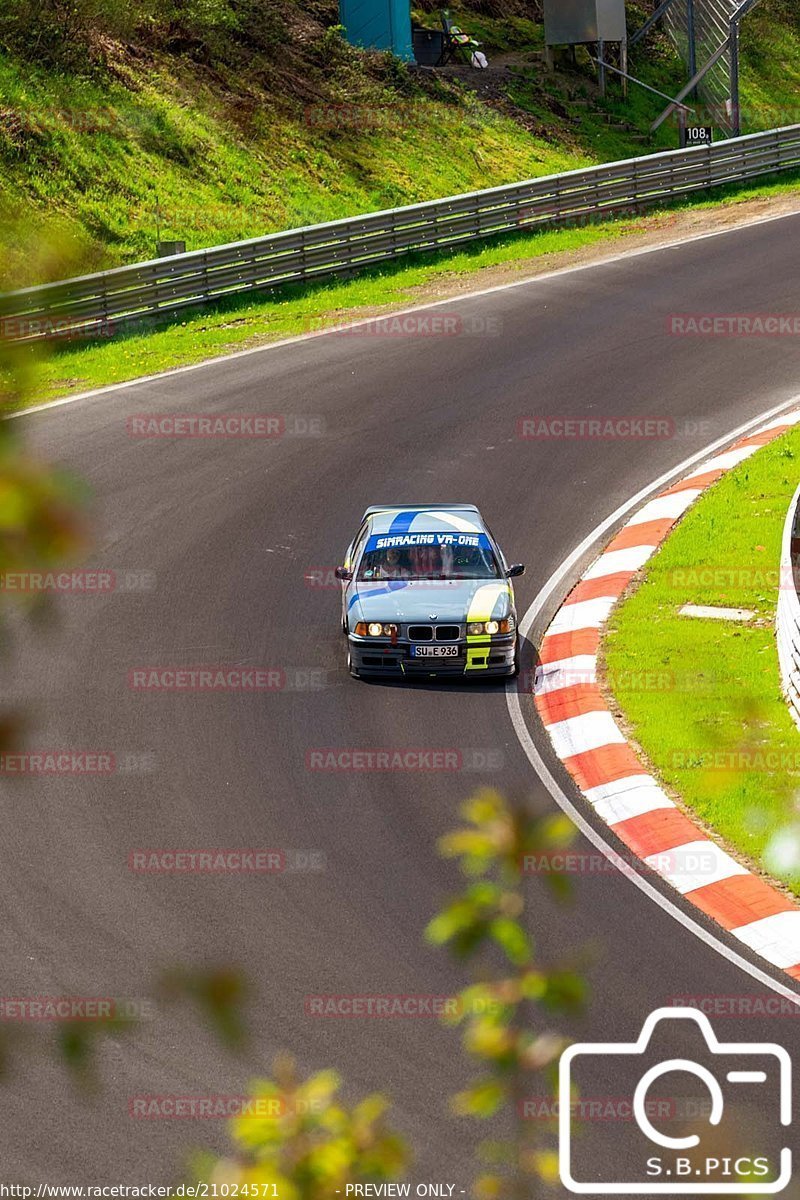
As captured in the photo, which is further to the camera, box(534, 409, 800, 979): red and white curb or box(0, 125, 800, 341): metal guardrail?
box(0, 125, 800, 341): metal guardrail

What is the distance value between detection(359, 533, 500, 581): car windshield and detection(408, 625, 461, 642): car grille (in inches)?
36.0

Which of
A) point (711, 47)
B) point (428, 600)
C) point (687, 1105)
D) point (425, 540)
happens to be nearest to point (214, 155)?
point (425, 540)

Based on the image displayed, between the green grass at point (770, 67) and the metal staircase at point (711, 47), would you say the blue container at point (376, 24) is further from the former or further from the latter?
the green grass at point (770, 67)

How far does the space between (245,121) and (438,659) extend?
2167cm

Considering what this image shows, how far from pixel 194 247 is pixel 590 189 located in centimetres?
802

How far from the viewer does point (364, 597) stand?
14414 mm

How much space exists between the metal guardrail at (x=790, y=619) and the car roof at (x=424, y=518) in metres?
3.15

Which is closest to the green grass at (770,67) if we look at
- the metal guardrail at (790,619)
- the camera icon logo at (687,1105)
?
the metal guardrail at (790,619)

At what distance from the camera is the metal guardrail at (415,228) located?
24062 mm

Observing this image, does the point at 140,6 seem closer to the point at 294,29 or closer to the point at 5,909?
the point at 294,29

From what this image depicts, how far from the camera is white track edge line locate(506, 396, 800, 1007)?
9.34 meters

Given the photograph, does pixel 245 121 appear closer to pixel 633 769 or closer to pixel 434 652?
pixel 434 652

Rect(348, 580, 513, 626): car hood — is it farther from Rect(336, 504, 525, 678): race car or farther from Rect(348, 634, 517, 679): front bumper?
Rect(348, 634, 517, 679): front bumper

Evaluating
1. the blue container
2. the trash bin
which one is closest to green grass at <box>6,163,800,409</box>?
the blue container
